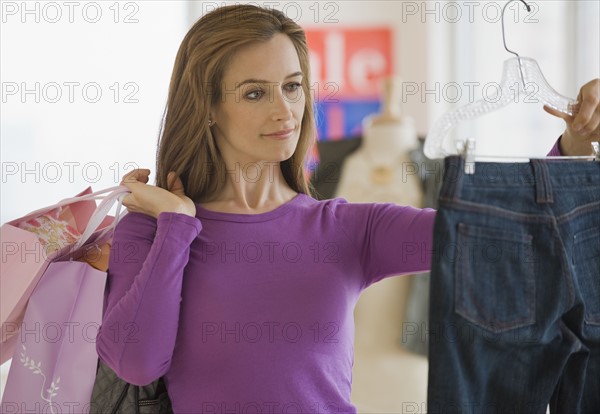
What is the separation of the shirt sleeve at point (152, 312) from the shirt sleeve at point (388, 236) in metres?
0.31

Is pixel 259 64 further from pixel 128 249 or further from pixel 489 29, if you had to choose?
pixel 489 29

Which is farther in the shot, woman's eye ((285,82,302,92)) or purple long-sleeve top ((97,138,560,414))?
woman's eye ((285,82,302,92))

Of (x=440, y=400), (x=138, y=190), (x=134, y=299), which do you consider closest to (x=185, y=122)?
(x=138, y=190)

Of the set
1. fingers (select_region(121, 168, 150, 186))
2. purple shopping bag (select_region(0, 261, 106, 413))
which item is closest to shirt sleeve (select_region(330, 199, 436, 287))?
fingers (select_region(121, 168, 150, 186))

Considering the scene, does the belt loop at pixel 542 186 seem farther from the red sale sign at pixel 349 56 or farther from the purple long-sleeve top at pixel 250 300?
the red sale sign at pixel 349 56

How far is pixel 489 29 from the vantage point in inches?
170

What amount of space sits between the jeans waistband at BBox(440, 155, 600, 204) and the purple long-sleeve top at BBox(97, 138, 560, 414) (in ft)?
0.58

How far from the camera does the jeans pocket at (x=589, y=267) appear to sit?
1288mm

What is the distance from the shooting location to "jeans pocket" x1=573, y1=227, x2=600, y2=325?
1288 millimetres

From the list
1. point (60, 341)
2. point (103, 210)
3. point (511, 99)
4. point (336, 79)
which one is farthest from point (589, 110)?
point (336, 79)

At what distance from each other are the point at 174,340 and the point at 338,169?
1499mm

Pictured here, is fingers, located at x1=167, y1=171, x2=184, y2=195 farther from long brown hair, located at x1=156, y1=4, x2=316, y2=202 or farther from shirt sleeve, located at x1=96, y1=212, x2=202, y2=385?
shirt sleeve, located at x1=96, y1=212, x2=202, y2=385

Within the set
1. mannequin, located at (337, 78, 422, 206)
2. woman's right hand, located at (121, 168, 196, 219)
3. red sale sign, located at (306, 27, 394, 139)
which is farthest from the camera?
red sale sign, located at (306, 27, 394, 139)

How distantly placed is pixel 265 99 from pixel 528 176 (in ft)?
1.73
